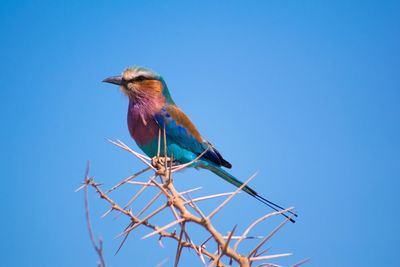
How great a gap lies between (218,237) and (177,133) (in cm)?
305

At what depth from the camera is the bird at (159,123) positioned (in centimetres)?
407

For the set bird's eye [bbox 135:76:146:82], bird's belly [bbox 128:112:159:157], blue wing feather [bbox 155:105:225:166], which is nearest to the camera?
bird's belly [bbox 128:112:159:157]

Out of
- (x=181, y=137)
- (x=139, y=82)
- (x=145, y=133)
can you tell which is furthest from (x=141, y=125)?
(x=139, y=82)

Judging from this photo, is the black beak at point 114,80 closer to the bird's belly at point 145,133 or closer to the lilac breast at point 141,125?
the lilac breast at point 141,125

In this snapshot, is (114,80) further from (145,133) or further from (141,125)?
(145,133)

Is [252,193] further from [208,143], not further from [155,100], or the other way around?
[155,100]

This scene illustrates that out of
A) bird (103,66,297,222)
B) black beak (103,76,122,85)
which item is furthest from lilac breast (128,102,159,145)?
black beak (103,76,122,85)

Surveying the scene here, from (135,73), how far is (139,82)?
10cm

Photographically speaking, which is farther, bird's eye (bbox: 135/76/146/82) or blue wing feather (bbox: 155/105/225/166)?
bird's eye (bbox: 135/76/146/82)

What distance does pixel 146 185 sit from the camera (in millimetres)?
1564

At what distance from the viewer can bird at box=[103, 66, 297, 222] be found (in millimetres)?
4066

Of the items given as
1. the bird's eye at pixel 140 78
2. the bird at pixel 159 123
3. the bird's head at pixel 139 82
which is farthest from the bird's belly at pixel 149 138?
the bird's eye at pixel 140 78

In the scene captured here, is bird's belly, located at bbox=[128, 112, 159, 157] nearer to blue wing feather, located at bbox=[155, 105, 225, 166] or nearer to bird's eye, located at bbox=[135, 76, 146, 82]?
blue wing feather, located at bbox=[155, 105, 225, 166]

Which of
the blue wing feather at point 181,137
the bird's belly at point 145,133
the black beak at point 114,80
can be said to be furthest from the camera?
the black beak at point 114,80
